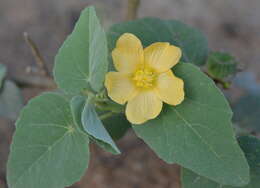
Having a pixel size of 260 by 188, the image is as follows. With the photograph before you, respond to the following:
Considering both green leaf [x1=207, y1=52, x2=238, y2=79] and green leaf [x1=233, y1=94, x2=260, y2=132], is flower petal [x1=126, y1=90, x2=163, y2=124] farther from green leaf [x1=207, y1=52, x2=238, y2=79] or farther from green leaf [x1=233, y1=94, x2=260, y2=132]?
green leaf [x1=233, y1=94, x2=260, y2=132]

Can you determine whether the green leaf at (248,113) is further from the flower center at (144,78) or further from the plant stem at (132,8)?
the flower center at (144,78)

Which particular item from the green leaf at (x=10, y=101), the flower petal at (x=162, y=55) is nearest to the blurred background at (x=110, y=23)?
the green leaf at (x=10, y=101)

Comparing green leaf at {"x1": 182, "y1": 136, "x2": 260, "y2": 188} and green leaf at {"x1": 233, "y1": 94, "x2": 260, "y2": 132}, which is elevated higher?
green leaf at {"x1": 182, "y1": 136, "x2": 260, "y2": 188}

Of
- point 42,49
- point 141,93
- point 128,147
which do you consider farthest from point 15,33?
point 141,93

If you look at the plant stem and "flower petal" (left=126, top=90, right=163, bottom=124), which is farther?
the plant stem

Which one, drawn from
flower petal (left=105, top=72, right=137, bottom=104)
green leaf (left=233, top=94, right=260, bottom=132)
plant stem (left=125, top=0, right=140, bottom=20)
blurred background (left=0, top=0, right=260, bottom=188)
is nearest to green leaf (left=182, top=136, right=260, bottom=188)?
flower petal (left=105, top=72, right=137, bottom=104)

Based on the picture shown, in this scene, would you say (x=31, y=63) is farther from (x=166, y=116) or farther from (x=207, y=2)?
(x=166, y=116)

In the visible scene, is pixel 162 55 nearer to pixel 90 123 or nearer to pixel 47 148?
pixel 90 123
